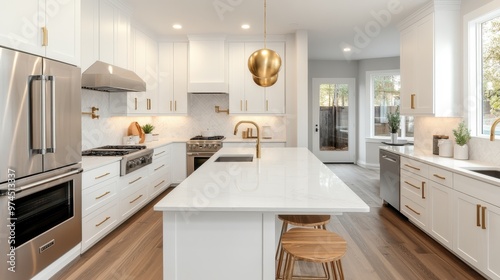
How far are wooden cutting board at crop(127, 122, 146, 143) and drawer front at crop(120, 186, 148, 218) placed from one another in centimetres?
116

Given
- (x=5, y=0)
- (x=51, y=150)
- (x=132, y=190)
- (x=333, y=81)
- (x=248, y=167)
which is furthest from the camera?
(x=333, y=81)

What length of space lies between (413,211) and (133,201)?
337 centimetres

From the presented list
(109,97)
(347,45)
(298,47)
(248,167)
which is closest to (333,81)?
(347,45)

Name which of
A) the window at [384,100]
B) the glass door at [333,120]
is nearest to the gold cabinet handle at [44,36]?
the glass door at [333,120]

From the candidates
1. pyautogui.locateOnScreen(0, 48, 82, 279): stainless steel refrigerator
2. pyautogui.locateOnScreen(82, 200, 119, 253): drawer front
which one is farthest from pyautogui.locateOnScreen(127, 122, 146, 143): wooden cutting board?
pyautogui.locateOnScreen(0, 48, 82, 279): stainless steel refrigerator

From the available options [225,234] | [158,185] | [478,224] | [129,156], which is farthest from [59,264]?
[478,224]

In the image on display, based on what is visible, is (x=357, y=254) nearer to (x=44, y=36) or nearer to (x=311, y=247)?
(x=311, y=247)

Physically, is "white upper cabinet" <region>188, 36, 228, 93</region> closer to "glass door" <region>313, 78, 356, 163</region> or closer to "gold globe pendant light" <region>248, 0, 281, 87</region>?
"gold globe pendant light" <region>248, 0, 281, 87</region>

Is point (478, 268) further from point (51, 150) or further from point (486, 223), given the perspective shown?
point (51, 150)

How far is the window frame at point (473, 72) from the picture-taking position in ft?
10.8

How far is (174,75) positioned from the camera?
5.53 metres

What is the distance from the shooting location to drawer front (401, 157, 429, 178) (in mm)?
3250

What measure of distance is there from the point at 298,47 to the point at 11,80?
4.07 meters

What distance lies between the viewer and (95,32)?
337 centimetres
